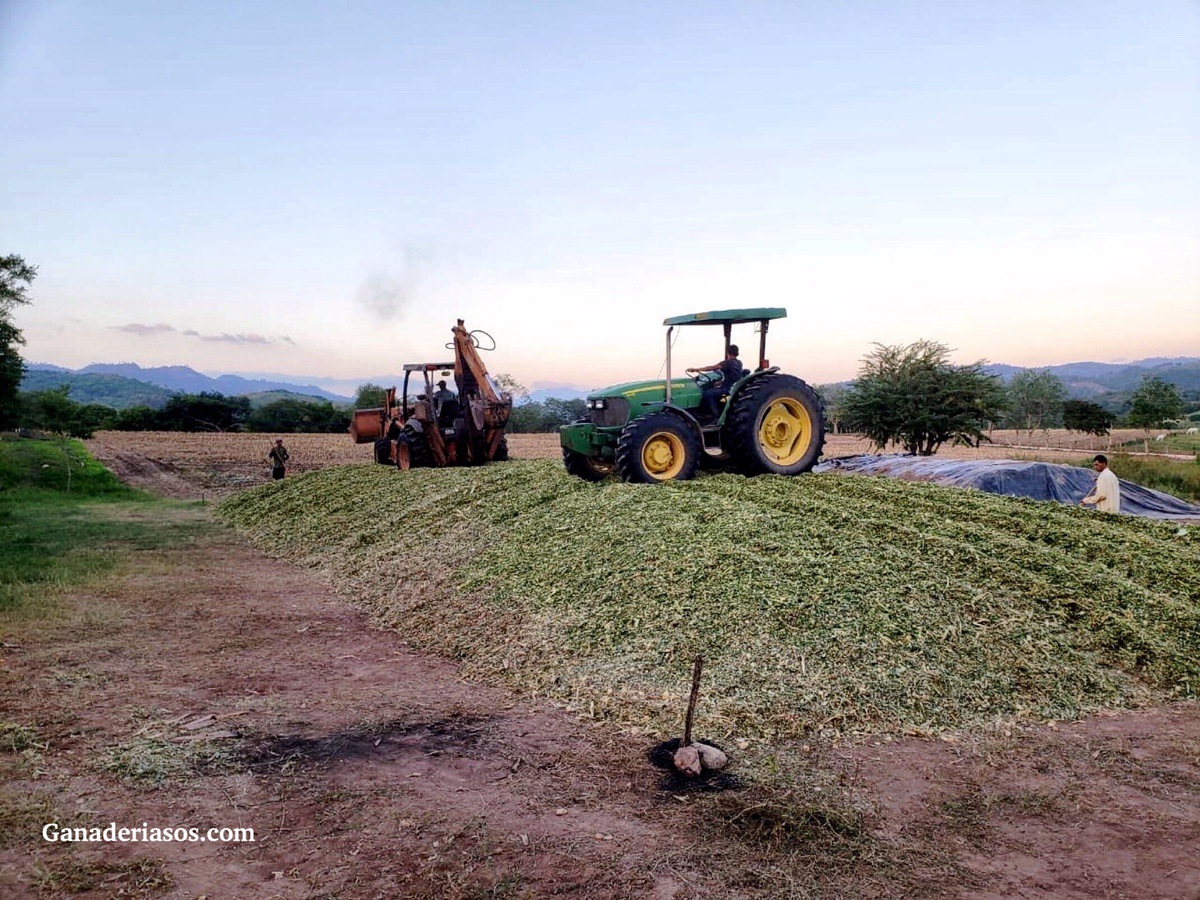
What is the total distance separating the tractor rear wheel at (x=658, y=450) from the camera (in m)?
8.79

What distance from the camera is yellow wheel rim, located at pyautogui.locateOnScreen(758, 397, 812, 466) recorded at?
9.88m

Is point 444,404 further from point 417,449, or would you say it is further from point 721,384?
point 721,384

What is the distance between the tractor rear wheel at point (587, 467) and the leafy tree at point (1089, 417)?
1777 inches

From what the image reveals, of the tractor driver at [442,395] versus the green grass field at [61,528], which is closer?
the green grass field at [61,528]

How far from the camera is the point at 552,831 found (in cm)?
342

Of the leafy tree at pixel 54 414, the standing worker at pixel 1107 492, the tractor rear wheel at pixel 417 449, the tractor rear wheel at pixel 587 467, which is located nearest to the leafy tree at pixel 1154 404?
the standing worker at pixel 1107 492

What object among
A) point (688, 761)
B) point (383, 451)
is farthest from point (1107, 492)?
point (383, 451)

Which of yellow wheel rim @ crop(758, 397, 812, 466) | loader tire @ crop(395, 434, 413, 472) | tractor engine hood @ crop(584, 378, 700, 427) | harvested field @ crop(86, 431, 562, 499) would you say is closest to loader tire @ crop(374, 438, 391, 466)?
loader tire @ crop(395, 434, 413, 472)

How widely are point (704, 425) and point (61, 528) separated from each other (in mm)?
11104

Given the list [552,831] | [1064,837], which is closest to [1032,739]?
[1064,837]

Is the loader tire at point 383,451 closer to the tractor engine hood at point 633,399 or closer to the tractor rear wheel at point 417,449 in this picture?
the tractor rear wheel at point 417,449

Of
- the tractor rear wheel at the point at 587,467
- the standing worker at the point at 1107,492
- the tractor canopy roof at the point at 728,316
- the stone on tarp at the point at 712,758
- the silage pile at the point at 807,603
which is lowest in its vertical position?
the stone on tarp at the point at 712,758

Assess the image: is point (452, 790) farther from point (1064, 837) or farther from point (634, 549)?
point (634, 549)

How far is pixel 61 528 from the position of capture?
1270 cm
